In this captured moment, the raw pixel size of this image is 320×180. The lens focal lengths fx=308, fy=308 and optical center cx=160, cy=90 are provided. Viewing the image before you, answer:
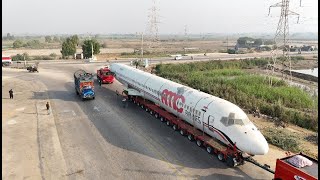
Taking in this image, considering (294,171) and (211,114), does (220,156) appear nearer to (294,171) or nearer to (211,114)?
(211,114)

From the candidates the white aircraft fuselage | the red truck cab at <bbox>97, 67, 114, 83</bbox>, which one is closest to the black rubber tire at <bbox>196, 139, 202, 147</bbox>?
the white aircraft fuselage

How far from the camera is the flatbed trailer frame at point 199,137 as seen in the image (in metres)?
21.5

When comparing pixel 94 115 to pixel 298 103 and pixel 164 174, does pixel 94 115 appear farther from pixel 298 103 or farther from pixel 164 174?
pixel 298 103

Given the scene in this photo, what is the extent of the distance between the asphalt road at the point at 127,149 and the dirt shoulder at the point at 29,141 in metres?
0.82

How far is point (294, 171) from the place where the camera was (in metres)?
17.0

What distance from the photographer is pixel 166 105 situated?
3033cm

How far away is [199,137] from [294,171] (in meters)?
8.75

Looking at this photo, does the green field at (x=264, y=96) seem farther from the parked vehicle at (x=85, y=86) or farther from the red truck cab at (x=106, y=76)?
the parked vehicle at (x=85, y=86)

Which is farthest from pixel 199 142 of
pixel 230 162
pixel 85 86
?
pixel 85 86

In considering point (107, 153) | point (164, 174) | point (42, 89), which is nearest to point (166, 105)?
point (107, 153)

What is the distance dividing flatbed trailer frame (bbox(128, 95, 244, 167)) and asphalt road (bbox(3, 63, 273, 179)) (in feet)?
1.54

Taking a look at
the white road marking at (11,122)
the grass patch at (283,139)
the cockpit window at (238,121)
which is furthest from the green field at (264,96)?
the white road marking at (11,122)

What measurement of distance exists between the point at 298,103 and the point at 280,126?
36.0 ft

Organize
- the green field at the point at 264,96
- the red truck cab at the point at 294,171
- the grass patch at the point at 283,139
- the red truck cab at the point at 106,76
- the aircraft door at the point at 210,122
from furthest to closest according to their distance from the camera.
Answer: the red truck cab at the point at 106,76
the green field at the point at 264,96
the grass patch at the point at 283,139
the aircraft door at the point at 210,122
the red truck cab at the point at 294,171
